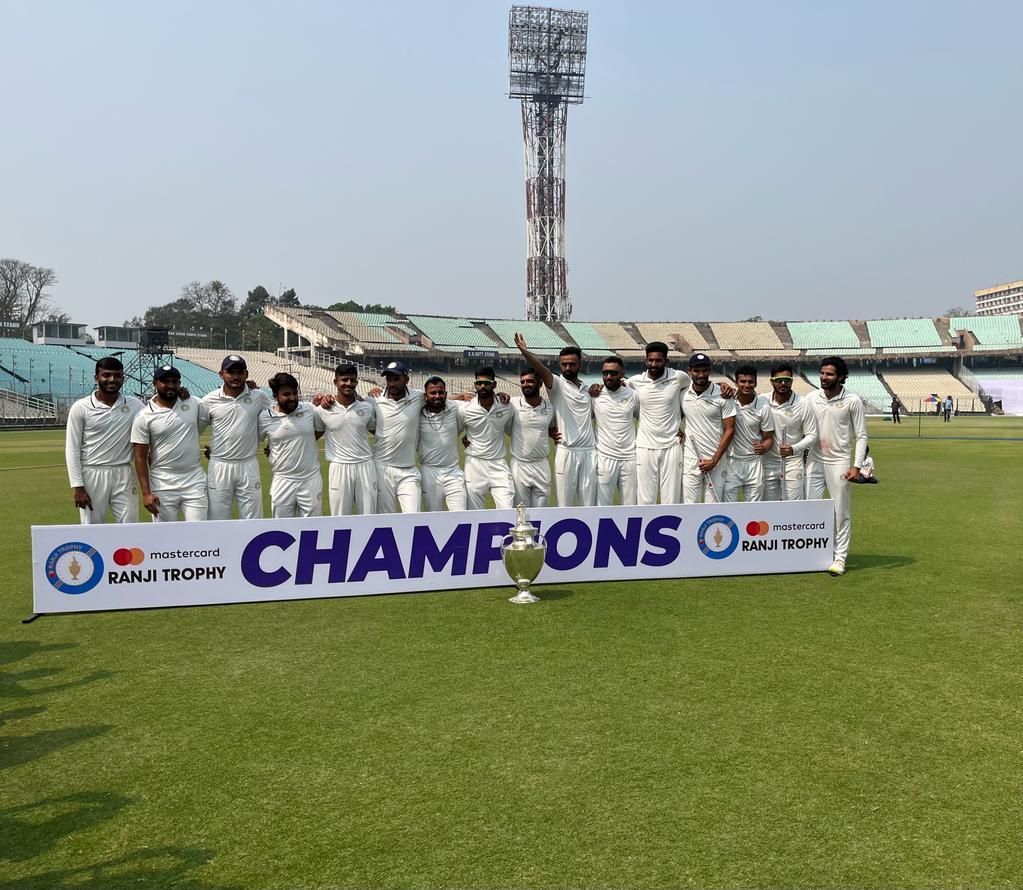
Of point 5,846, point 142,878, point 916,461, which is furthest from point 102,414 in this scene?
point 916,461

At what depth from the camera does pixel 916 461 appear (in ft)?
72.8

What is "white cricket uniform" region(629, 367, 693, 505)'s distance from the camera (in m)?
9.01

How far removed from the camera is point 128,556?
24.1 feet

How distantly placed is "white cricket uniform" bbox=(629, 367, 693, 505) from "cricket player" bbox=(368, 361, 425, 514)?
7.76 ft

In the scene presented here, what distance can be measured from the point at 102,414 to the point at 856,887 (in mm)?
7181

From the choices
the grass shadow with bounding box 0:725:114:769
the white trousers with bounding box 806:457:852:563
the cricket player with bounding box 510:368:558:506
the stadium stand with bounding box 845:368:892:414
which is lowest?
the grass shadow with bounding box 0:725:114:769

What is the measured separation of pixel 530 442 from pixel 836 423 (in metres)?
3.16

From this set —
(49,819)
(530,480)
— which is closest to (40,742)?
(49,819)

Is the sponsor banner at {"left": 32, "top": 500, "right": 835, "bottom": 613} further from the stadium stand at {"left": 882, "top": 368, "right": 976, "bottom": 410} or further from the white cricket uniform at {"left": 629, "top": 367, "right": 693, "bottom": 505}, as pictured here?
the stadium stand at {"left": 882, "top": 368, "right": 976, "bottom": 410}

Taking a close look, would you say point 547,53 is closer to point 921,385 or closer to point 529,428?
point 921,385

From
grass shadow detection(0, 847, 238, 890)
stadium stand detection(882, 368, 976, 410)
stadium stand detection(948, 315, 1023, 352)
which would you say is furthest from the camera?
stadium stand detection(948, 315, 1023, 352)

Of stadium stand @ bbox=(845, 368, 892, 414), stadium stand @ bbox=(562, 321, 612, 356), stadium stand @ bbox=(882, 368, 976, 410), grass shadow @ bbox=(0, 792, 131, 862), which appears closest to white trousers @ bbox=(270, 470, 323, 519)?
grass shadow @ bbox=(0, 792, 131, 862)

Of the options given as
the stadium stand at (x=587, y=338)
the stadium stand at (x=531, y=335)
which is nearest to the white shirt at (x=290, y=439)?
the stadium stand at (x=531, y=335)

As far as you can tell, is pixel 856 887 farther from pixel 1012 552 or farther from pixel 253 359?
pixel 253 359
